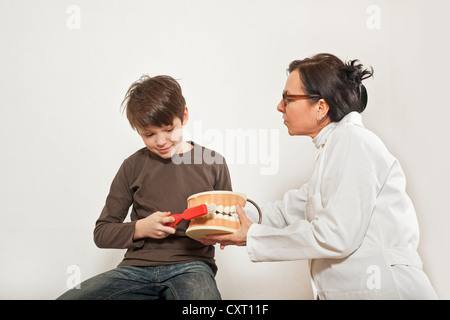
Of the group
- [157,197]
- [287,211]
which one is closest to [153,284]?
[157,197]

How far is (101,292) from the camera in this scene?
1237 millimetres

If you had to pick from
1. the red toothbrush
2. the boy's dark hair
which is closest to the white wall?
the boy's dark hair

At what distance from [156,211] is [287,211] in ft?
1.55

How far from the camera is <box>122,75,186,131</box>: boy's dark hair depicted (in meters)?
1.35

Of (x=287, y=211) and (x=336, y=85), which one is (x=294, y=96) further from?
(x=287, y=211)

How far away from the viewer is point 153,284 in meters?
1.29

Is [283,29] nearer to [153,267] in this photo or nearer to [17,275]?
[153,267]

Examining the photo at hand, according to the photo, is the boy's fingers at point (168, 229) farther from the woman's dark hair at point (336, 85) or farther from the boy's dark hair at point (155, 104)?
the woman's dark hair at point (336, 85)

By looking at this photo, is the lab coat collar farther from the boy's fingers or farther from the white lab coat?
the boy's fingers

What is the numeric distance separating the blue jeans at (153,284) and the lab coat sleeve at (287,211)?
0.99ft

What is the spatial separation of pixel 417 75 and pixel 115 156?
1.39 meters

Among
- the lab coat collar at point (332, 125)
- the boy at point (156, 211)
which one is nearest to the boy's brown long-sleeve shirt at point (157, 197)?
the boy at point (156, 211)

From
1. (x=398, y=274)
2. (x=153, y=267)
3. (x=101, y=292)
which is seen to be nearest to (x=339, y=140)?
(x=398, y=274)

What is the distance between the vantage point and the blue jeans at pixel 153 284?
1.21 m
